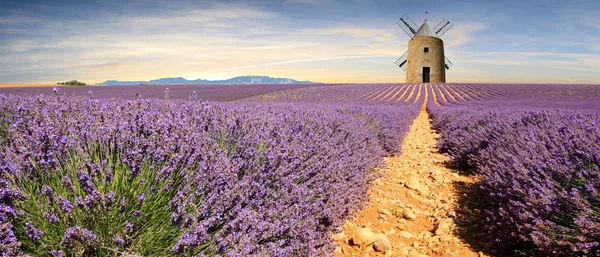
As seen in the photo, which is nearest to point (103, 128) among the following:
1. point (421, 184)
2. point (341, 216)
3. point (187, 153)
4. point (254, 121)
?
point (187, 153)

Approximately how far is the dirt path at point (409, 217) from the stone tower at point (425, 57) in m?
33.2

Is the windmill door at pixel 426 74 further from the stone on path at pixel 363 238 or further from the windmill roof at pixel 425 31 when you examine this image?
the stone on path at pixel 363 238

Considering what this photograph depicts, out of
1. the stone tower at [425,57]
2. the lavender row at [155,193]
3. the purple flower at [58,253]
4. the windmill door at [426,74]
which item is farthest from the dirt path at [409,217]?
the windmill door at [426,74]

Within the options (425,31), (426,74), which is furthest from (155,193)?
(426,74)

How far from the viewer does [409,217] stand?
3.54 metres

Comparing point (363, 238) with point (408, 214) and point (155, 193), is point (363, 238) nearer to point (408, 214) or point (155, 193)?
point (408, 214)

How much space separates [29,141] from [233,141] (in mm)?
1365

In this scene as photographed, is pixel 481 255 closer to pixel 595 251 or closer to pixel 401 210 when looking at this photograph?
pixel 595 251

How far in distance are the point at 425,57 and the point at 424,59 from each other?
0.98 feet

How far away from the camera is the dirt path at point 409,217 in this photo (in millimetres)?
2859

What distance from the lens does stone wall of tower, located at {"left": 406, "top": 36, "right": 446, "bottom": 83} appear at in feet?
117

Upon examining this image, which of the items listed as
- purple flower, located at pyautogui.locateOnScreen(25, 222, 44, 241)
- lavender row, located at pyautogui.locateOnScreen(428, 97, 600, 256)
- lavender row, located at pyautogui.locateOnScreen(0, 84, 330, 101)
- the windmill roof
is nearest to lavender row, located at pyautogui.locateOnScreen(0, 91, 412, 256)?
purple flower, located at pyautogui.locateOnScreen(25, 222, 44, 241)

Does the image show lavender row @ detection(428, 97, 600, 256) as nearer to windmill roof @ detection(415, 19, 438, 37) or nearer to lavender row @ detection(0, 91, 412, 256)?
lavender row @ detection(0, 91, 412, 256)

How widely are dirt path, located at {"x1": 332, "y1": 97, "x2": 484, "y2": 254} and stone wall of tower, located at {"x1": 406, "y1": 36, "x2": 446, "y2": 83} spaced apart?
3317 centimetres
